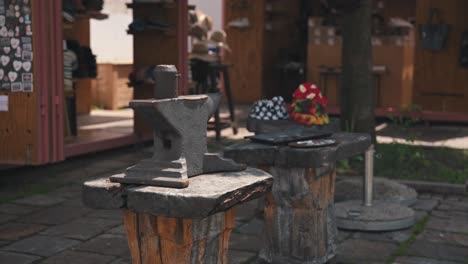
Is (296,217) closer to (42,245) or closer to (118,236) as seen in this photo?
(118,236)

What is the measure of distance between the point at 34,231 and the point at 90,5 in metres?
4.26

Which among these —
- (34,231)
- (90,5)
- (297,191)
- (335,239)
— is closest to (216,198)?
(297,191)

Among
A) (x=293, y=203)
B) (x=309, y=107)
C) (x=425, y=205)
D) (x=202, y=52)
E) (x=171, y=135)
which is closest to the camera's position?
(x=171, y=135)

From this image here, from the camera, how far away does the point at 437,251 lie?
495cm

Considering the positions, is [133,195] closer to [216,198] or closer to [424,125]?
[216,198]

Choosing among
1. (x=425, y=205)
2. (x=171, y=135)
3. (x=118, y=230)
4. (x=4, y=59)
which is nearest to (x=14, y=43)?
(x=4, y=59)

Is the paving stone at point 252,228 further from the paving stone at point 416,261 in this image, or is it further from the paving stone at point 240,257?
the paving stone at point 416,261

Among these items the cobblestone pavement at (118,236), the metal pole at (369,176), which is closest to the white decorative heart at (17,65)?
the cobblestone pavement at (118,236)

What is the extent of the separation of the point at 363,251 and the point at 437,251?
1.68 feet

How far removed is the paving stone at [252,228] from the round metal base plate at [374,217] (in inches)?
24.3

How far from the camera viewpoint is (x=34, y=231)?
5.43m

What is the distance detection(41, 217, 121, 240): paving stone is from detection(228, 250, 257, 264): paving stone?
3.74 feet

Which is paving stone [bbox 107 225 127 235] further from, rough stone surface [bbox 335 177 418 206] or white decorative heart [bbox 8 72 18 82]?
white decorative heart [bbox 8 72 18 82]

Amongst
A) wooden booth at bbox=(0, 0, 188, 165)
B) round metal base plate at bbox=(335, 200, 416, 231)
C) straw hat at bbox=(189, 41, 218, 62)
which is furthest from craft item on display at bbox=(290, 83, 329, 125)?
straw hat at bbox=(189, 41, 218, 62)
